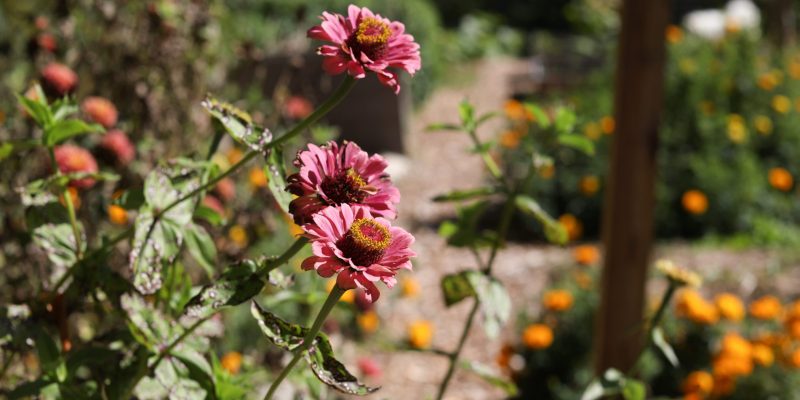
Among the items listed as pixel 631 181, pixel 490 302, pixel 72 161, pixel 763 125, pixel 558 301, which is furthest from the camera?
pixel 763 125

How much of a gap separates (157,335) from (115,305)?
0.13 m

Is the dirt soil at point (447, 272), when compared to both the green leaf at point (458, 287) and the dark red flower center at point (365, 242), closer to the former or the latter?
the green leaf at point (458, 287)

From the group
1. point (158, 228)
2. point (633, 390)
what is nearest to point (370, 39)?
point (158, 228)

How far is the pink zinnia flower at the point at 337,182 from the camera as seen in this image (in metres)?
0.92

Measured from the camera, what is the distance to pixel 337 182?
3.06 feet

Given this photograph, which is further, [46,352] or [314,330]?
[46,352]

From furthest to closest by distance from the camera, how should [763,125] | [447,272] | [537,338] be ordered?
[763,125]
[447,272]
[537,338]

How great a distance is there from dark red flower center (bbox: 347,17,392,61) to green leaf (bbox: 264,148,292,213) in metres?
0.18

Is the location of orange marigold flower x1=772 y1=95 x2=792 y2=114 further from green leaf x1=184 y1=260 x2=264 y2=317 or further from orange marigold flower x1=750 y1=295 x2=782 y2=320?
green leaf x1=184 y1=260 x2=264 y2=317

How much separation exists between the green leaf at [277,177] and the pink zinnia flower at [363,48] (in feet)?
0.48

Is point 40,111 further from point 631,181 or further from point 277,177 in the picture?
point 631,181

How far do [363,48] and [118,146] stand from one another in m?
1.21

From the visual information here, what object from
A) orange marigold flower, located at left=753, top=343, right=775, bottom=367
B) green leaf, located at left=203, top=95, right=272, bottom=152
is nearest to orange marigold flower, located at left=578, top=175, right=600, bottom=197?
orange marigold flower, located at left=753, top=343, right=775, bottom=367

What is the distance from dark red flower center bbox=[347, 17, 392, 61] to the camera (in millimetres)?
955
